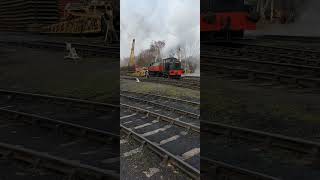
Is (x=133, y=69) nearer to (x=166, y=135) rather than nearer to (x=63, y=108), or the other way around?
(x=166, y=135)

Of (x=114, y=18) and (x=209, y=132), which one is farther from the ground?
(x=114, y=18)

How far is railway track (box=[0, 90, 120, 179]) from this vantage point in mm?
2701

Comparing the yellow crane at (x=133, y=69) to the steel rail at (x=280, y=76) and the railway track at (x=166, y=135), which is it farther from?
the steel rail at (x=280, y=76)

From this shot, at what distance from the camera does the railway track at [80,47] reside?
2738 millimetres

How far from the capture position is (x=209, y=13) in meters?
2.71

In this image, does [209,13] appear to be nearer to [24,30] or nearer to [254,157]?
[254,157]

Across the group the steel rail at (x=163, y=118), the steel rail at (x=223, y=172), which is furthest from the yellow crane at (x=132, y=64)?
the steel rail at (x=223, y=172)

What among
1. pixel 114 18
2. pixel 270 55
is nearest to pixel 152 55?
pixel 114 18

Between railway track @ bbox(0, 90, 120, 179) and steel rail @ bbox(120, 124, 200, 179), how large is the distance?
1129 millimetres

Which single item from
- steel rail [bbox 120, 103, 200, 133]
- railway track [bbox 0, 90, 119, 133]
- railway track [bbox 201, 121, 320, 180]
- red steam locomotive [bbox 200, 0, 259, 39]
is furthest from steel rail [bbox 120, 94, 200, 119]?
red steam locomotive [bbox 200, 0, 259, 39]

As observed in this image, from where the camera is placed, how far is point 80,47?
2797mm

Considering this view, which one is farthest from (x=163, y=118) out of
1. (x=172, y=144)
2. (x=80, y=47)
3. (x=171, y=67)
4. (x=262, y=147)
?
(x=262, y=147)

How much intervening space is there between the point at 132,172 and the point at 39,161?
148 centimetres

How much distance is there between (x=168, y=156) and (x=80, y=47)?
163 cm
